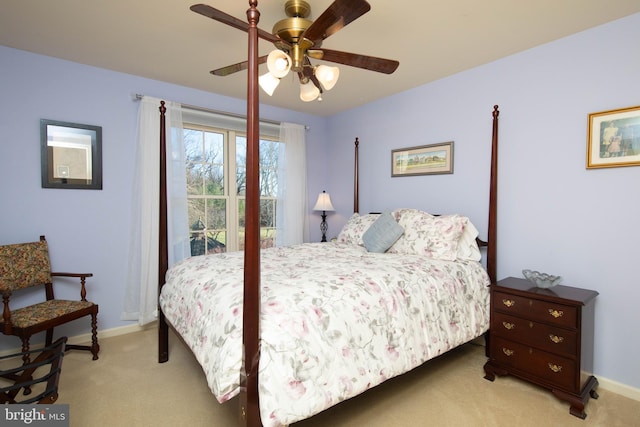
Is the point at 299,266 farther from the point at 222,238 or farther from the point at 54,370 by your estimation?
the point at 222,238

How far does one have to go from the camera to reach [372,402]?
6.51ft

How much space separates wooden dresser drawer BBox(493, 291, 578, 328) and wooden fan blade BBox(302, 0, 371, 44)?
1961 millimetres

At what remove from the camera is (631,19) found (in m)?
2.04

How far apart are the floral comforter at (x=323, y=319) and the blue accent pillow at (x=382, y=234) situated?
369 millimetres

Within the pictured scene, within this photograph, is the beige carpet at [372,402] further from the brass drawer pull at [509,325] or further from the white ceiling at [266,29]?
the white ceiling at [266,29]

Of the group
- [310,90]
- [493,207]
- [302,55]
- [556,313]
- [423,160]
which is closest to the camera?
[302,55]

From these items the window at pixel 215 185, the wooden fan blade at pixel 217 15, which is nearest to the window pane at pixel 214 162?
the window at pixel 215 185

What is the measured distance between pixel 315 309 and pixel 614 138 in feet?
7.33

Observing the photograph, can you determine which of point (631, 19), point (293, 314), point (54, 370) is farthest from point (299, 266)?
point (631, 19)

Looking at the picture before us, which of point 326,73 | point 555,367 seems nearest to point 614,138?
point 555,367

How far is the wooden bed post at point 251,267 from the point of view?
1.24 meters

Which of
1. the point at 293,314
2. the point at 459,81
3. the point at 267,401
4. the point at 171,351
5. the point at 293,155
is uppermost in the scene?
the point at 459,81

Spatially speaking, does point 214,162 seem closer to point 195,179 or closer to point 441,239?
point 195,179

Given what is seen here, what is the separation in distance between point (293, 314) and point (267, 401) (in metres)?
0.35
